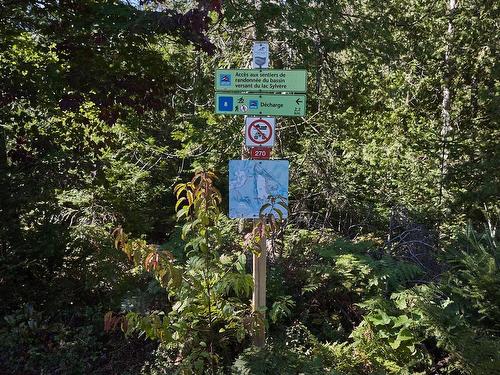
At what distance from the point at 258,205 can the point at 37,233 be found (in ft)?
8.88

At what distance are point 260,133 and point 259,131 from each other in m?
0.02

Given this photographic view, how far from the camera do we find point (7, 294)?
181 inches

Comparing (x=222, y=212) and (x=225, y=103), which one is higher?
(x=225, y=103)

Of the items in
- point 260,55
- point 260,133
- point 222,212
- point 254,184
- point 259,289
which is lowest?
point 259,289

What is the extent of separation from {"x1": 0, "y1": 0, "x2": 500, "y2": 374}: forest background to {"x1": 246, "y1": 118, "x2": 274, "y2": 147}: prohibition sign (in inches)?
23.5

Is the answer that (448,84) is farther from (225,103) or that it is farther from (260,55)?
(225,103)

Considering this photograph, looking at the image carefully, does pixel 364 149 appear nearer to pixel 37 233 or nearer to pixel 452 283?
pixel 452 283

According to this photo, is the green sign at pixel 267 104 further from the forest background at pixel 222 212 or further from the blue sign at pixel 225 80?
the forest background at pixel 222 212

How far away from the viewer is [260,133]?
11.7 ft

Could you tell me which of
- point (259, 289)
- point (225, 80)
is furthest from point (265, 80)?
point (259, 289)

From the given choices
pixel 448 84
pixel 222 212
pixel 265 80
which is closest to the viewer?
pixel 265 80

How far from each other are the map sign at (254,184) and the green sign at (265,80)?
0.54 metres

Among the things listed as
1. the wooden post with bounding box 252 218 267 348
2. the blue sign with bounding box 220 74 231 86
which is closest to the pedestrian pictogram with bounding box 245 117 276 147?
the blue sign with bounding box 220 74 231 86

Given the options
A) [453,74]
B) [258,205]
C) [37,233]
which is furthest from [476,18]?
[37,233]
